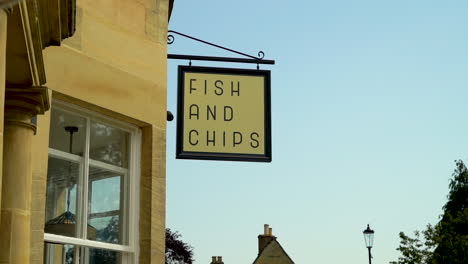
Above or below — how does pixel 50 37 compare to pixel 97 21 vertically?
below

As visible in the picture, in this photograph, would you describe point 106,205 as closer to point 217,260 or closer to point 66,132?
point 66,132

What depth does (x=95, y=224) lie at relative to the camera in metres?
7.73

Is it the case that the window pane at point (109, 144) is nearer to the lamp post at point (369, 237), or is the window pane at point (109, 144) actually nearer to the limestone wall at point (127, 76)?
the limestone wall at point (127, 76)

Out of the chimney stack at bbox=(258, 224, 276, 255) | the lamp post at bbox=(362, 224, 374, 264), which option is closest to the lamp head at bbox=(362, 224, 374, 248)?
the lamp post at bbox=(362, 224, 374, 264)

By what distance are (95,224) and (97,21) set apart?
188 cm

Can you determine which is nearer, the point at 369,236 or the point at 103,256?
the point at 103,256

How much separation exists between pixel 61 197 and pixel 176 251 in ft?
121

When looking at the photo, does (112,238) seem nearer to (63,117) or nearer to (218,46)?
(63,117)

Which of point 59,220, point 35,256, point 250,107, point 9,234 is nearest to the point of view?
point 9,234

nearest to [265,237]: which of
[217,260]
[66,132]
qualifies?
[217,260]

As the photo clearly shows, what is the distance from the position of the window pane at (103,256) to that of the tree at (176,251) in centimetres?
3543

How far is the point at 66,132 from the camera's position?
756 centimetres

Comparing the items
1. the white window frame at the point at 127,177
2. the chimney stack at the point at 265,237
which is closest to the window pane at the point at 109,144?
the white window frame at the point at 127,177

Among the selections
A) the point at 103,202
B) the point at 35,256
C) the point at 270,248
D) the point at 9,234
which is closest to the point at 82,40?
the point at 103,202
